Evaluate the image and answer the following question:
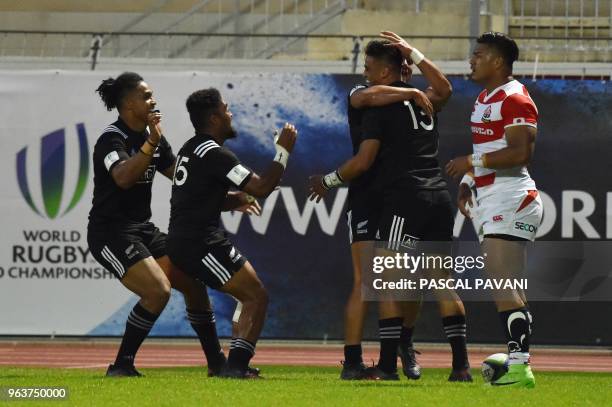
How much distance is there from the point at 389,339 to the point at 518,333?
1015 mm

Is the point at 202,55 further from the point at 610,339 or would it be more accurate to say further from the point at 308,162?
the point at 610,339

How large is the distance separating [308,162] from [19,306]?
3.23 meters

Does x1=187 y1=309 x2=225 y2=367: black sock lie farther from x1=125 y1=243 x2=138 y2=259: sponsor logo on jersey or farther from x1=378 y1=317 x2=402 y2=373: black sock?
x1=378 y1=317 x2=402 y2=373: black sock

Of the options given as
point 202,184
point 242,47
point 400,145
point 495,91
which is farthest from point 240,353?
point 242,47

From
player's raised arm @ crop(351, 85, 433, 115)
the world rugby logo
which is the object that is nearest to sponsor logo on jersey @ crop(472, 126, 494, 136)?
player's raised arm @ crop(351, 85, 433, 115)

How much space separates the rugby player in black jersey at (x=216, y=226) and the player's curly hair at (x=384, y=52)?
0.75m

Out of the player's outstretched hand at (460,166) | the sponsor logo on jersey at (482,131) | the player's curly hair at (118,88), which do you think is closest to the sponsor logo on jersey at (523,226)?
the player's outstretched hand at (460,166)

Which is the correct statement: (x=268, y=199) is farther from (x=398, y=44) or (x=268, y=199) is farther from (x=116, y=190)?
(x=398, y=44)

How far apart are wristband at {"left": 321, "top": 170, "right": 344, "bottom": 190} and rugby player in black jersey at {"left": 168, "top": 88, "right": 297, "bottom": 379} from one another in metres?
0.29

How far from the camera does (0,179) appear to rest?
13336 millimetres

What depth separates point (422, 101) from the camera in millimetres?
8625

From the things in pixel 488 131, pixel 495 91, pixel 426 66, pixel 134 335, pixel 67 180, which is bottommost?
pixel 134 335

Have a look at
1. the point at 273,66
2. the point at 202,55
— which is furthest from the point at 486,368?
the point at 202,55

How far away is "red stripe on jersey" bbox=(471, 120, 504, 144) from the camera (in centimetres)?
802
